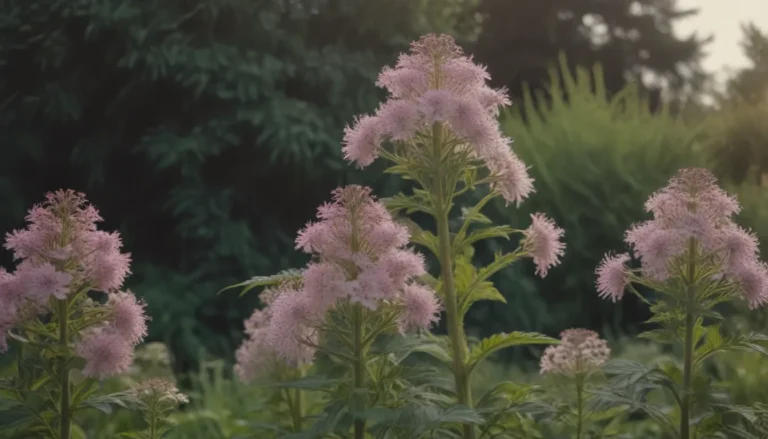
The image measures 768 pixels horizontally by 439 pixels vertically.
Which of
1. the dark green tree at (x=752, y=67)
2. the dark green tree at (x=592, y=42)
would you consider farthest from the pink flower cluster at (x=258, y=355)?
the dark green tree at (x=752, y=67)

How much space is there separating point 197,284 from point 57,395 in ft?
15.8

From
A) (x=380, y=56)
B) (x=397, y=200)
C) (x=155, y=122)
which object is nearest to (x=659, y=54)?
(x=380, y=56)

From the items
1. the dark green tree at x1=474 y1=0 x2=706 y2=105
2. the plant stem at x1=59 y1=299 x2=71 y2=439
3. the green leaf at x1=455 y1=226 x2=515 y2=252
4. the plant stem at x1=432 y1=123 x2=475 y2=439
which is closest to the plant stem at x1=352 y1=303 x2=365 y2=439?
the plant stem at x1=432 y1=123 x2=475 y2=439

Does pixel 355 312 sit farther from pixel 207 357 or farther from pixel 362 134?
pixel 207 357

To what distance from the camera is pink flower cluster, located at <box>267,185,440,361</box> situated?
8.28 feet

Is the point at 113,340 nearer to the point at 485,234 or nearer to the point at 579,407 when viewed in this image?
the point at 485,234

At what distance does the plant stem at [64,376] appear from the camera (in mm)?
2713

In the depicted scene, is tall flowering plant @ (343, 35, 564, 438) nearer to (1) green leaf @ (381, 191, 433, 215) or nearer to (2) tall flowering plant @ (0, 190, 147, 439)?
(1) green leaf @ (381, 191, 433, 215)

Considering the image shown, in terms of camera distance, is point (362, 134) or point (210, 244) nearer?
point (362, 134)

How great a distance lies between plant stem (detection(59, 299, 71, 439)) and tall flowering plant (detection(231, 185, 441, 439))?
2.07 ft

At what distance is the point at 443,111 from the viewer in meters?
→ 2.64

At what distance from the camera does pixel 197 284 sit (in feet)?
25.2

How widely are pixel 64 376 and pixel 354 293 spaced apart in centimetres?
97

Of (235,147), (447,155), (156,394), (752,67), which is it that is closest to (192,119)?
(235,147)
